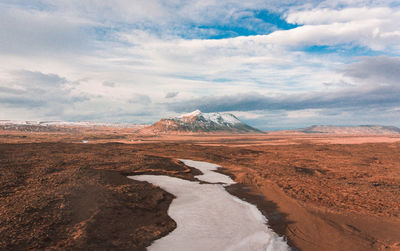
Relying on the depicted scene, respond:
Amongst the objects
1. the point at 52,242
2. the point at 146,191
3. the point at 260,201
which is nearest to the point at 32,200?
the point at 52,242

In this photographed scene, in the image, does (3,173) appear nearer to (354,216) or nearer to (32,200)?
(32,200)

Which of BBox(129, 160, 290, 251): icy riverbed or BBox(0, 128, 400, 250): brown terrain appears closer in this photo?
BBox(0, 128, 400, 250): brown terrain

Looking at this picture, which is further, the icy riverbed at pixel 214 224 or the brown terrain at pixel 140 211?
the icy riverbed at pixel 214 224

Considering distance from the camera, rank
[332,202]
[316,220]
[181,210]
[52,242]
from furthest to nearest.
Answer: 1. [332,202]
2. [181,210]
3. [316,220]
4. [52,242]

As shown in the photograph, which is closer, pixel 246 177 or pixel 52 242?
pixel 52 242

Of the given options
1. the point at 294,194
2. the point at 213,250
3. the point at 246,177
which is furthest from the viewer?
the point at 246,177

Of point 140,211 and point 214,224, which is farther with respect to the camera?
point 140,211

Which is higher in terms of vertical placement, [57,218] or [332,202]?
[57,218]

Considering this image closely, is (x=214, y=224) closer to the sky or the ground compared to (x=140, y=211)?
closer to the ground
